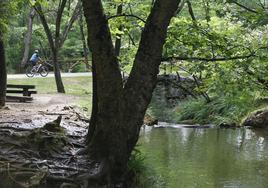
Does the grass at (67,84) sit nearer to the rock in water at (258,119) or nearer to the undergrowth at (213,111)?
the undergrowth at (213,111)

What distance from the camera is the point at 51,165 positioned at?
8414 millimetres

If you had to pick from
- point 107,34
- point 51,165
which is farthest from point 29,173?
point 107,34

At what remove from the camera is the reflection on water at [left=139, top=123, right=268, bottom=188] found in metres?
10.9

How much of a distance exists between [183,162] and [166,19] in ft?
18.7

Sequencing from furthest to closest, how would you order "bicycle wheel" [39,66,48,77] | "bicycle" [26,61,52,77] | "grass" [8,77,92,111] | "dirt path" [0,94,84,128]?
"bicycle wheel" [39,66,48,77], "bicycle" [26,61,52,77], "grass" [8,77,92,111], "dirt path" [0,94,84,128]

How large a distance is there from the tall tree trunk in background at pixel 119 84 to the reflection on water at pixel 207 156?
2082 mm

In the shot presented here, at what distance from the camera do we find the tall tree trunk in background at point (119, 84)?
26.4 ft

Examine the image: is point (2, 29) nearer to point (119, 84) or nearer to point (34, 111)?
point (34, 111)

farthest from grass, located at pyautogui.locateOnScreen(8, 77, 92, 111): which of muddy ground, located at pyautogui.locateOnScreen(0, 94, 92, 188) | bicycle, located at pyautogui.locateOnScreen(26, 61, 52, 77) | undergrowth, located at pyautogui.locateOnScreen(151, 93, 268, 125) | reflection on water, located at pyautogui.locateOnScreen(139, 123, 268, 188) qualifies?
muddy ground, located at pyautogui.locateOnScreen(0, 94, 92, 188)

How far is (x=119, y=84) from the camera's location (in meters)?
8.29

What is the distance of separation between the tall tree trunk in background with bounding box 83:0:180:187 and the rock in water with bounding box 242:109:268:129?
13.4m

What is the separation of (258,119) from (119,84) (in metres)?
13.9

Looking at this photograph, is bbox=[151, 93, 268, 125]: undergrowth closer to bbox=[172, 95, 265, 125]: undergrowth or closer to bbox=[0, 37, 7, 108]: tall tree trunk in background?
bbox=[172, 95, 265, 125]: undergrowth

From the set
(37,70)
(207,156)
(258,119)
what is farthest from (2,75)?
(37,70)
